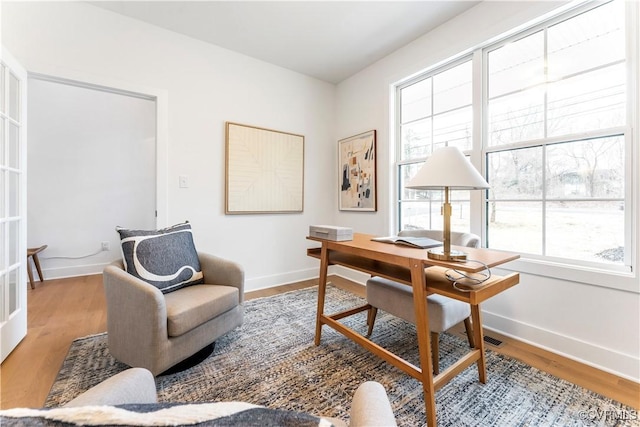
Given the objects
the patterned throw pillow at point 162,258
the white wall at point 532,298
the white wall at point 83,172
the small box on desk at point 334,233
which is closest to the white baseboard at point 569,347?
the white wall at point 532,298

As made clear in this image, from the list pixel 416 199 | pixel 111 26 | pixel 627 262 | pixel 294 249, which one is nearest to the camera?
pixel 627 262

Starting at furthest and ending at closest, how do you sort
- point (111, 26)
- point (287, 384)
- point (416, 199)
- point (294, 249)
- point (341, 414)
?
point (294, 249), point (416, 199), point (111, 26), point (287, 384), point (341, 414)

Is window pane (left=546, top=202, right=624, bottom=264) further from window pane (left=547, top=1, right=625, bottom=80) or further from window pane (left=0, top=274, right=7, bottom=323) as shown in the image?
window pane (left=0, top=274, right=7, bottom=323)

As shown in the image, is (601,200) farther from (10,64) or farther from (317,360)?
(10,64)

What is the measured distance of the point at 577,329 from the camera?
1.75 m

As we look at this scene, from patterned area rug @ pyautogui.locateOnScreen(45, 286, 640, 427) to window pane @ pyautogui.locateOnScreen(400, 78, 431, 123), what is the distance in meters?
2.10

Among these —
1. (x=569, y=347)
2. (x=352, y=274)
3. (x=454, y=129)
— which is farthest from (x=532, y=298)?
(x=352, y=274)

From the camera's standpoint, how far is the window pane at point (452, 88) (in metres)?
2.41

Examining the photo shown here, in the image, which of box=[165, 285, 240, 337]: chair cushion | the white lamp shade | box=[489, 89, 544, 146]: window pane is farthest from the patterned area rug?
box=[489, 89, 544, 146]: window pane

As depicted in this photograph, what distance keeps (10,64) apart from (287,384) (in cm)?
263

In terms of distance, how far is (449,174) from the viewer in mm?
1170

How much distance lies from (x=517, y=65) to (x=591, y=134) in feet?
2.48

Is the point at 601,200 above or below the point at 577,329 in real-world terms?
above

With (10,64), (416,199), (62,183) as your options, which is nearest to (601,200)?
(416,199)
